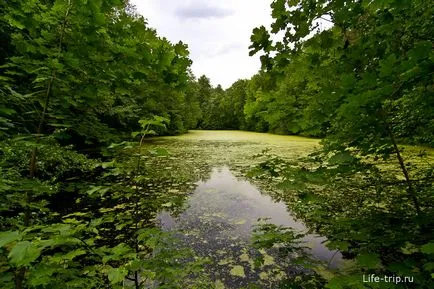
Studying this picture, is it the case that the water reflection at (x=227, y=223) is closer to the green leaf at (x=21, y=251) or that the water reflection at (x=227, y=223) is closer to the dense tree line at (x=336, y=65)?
the dense tree line at (x=336, y=65)

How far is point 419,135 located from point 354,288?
148 centimetres

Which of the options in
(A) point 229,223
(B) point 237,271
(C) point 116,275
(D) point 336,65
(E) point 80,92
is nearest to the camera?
(C) point 116,275

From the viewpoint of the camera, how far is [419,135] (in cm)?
198

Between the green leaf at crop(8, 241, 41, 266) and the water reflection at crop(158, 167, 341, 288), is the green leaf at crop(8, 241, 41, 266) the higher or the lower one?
the higher one

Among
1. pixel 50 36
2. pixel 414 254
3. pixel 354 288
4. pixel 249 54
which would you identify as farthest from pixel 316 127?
pixel 414 254

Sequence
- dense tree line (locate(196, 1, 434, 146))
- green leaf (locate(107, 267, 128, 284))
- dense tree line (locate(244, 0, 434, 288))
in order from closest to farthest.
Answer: green leaf (locate(107, 267, 128, 284)), dense tree line (locate(244, 0, 434, 288)), dense tree line (locate(196, 1, 434, 146))

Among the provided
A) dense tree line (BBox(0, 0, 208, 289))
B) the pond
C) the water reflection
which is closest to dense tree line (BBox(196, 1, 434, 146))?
the pond

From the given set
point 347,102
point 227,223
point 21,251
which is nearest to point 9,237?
point 21,251

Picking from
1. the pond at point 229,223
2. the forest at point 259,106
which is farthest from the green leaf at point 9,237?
the pond at point 229,223

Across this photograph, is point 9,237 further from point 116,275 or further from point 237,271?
point 237,271

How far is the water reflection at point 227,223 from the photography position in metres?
3.12

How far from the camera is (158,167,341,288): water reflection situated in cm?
312

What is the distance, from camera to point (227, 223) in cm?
431

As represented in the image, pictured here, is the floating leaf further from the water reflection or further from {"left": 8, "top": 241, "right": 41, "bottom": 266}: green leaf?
{"left": 8, "top": 241, "right": 41, "bottom": 266}: green leaf
